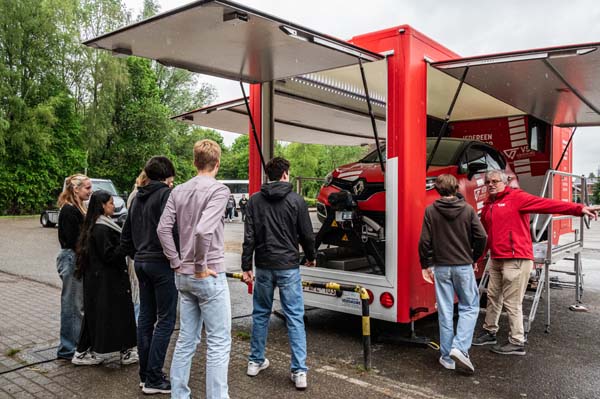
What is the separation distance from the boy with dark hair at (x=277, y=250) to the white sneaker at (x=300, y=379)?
0.17 ft

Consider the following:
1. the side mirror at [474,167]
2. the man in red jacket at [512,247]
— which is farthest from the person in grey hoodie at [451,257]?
the side mirror at [474,167]

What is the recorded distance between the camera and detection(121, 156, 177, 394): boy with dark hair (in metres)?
3.91

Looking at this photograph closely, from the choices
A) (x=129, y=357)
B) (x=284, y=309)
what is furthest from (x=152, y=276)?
(x=129, y=357)

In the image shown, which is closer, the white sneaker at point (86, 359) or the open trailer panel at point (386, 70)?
the open trailer panel at point (386, 70)

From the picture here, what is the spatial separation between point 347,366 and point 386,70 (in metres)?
2.95

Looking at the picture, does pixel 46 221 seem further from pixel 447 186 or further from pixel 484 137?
pixel 447 186

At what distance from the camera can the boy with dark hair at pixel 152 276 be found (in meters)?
3.91

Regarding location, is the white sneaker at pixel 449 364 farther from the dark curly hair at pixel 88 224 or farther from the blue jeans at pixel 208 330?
the dark curly hair at pixel 88 224

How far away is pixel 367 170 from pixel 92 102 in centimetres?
3254

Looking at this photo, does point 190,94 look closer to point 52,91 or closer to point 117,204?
point 52,91

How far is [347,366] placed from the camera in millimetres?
4797

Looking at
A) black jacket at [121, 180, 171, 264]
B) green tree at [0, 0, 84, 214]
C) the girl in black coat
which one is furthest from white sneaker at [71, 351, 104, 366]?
green tree at [0, 0, 84, 214]

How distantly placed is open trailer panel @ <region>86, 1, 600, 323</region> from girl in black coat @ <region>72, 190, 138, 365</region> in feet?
5.24

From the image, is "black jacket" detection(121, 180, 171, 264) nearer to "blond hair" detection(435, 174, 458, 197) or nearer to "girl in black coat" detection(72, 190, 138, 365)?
"girl in black coat" detection(72, 190, 138, 365)
